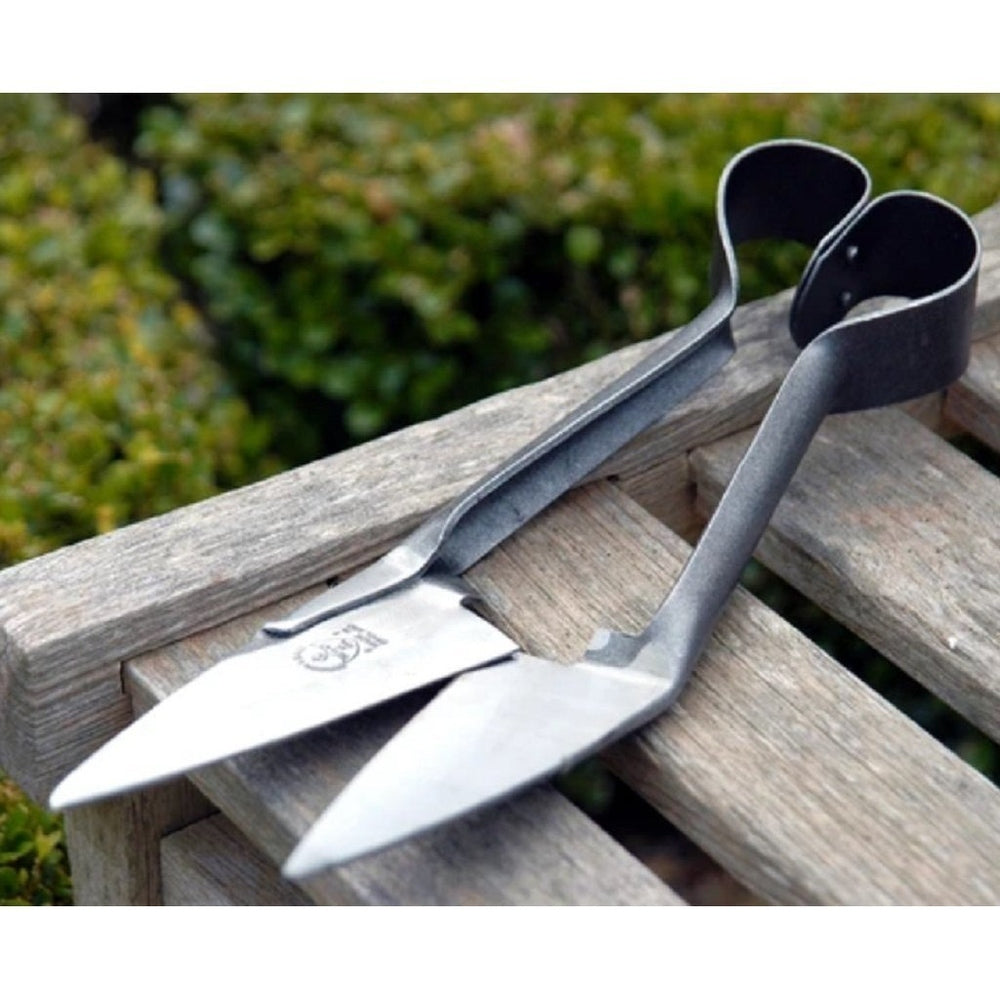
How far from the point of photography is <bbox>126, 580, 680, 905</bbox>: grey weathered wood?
0.88 meters

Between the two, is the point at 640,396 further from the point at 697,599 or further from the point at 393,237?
the point at 393,237

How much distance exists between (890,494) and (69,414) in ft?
2.48

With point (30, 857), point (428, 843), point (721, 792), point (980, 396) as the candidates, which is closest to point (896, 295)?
point (980, 396)

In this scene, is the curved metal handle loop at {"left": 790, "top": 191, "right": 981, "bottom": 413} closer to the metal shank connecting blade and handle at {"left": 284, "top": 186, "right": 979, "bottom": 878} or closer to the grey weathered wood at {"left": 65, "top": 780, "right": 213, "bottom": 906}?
the metal shank connecting blade and handle at {"left": 284, "top": 186, "right": 979, "bottom": 878}

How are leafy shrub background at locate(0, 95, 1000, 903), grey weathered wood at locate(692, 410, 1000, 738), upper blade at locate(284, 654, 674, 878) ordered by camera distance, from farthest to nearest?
leafy shrub background at locate(0, 95, 1000, 903), grey weathered wood at locate(692, 410, 1000, 738), upper blade at locate(284, 654, 674, 878)

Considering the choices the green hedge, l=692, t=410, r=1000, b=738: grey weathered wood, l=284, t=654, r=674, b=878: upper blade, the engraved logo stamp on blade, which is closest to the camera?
l=284, t=654, r=674, b=878: upper blade

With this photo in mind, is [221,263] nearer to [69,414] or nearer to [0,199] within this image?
[0,199]

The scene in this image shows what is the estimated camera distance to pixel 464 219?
1.90 meters

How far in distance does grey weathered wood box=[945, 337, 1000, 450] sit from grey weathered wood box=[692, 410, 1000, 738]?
0.07m

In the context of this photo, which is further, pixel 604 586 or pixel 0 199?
pixel 0 199

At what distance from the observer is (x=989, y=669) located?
1.02 meters

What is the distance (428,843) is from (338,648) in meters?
0.12

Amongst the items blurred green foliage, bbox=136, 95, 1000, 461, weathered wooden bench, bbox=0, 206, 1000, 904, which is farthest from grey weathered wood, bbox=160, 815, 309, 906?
blurred green foliage, bbox=136, 95, 1000, 461

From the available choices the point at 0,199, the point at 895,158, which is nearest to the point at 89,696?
the point at 0,199
